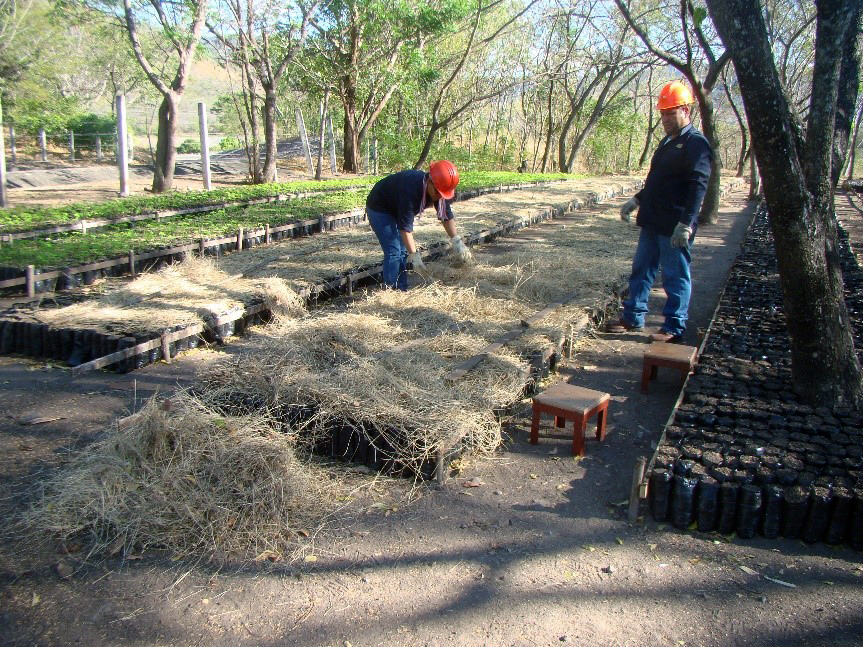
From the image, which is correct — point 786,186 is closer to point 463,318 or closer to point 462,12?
point 463,318

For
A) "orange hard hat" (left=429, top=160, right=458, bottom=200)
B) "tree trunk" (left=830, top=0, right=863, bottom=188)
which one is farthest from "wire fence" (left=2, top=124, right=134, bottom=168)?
"tree trunk" (left=830, top=0, right=863, bottom=188)

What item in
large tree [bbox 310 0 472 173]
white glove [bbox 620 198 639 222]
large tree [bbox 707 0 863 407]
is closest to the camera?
large tree [bbox 707 0 863 407]

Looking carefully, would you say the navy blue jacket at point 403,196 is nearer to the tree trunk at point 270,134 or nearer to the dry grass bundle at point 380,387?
the dry grass bundle at point 380,387

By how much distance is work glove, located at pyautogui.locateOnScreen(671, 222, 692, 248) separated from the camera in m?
5.07

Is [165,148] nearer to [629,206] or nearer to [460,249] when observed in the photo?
[460,249]

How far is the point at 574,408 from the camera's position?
12.0 ft

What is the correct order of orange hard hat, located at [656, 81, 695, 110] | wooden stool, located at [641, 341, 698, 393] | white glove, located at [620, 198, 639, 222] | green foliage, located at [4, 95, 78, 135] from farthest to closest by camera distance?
green foliage, located at [4, 95, 78, 135] → white glove, located at [620, 198, 639, 222] → orange hard hat, located at [656, 81, 695, 110] → wooden stool, located at [641, 341, 698, 393]

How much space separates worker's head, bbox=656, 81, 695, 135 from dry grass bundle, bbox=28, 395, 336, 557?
12.7ft

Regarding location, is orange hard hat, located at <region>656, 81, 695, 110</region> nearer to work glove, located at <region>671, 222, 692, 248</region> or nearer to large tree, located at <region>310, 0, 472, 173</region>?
work glove, located at <region>671, 222, 692, 248</region>

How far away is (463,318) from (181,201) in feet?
25.1

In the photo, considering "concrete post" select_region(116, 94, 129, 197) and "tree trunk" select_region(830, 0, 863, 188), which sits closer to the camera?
"tree trunk" select_region(830, 0, 863, 188)

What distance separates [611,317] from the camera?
6383 millimetres

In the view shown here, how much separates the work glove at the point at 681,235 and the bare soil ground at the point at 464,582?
2.39m

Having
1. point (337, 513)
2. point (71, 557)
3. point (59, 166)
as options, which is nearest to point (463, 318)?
Answer: point (337, 513)
